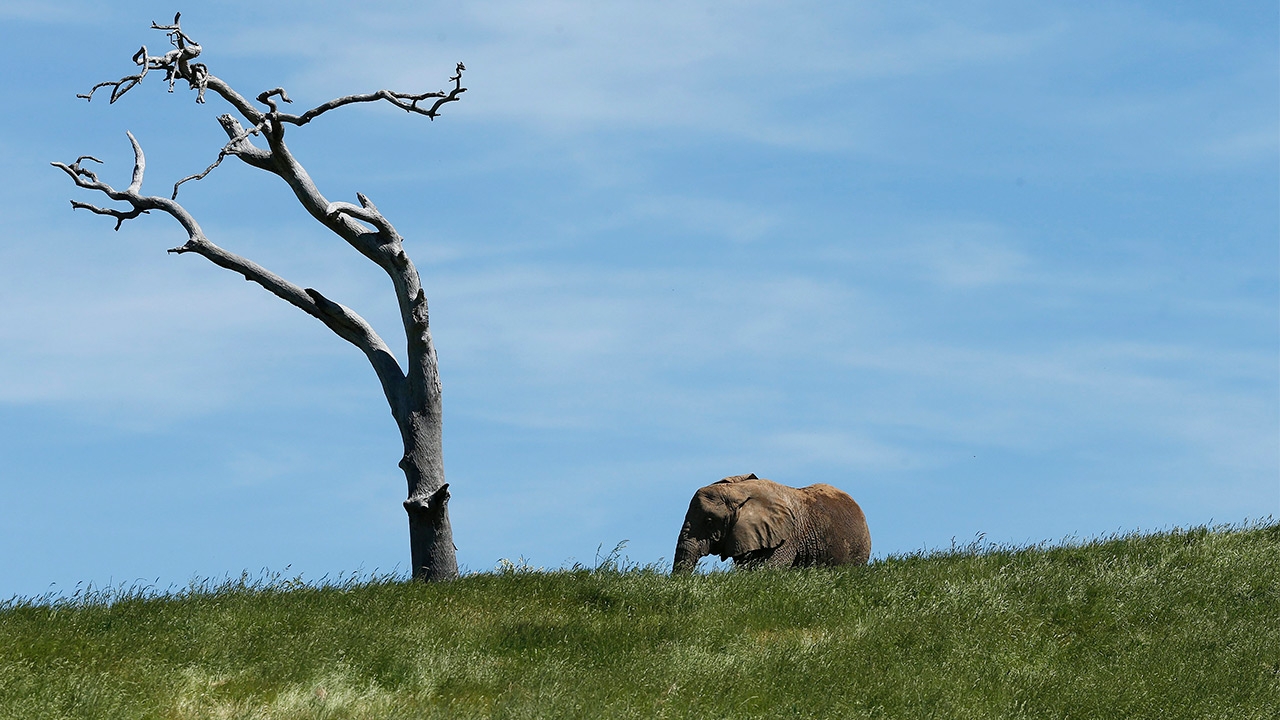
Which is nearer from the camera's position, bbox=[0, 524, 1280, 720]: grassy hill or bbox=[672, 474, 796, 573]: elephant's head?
bbox=[0, 524, 1280, 720]: grassy hill

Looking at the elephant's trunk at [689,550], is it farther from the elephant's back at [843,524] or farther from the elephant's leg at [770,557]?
the elephant's back at [843,524]

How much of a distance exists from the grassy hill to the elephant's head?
2.09 metres

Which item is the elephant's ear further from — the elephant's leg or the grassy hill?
the grassy hill

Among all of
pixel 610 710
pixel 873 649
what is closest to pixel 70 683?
pixel 610 710

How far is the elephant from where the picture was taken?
19.0m

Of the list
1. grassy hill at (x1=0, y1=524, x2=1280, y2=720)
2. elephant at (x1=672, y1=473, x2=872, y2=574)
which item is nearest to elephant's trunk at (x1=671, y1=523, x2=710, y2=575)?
elephant at (x1=672, y1=473, x2=872, y2=574)

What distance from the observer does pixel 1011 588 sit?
650 inches

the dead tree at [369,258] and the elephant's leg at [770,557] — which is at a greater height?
the dead tree at [369,258]


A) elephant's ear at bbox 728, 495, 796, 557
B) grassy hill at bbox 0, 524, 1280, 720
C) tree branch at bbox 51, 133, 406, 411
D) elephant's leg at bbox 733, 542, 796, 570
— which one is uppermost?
tree branch at bbox 51, 133, 406, 411

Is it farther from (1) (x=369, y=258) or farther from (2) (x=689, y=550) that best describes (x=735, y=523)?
(1) (x=369, y=258)

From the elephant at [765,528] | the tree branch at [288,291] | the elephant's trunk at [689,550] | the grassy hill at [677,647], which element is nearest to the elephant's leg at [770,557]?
the elephant at [765,528]

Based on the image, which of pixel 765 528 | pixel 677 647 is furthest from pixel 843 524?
pixel 677 647

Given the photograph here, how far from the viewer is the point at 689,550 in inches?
757

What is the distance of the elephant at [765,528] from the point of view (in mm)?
19000
